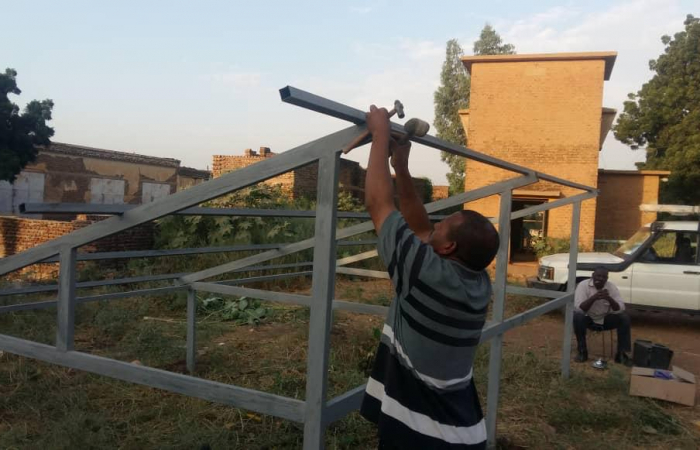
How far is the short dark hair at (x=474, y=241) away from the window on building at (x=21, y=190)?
2319cm

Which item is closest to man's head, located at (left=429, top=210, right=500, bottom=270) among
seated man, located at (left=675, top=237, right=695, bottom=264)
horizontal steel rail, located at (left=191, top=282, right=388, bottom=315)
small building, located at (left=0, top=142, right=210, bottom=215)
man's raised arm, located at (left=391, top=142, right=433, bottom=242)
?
man's raised arm, located at (left=391, top=142, right=433, bottom=242)

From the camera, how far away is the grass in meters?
4.07

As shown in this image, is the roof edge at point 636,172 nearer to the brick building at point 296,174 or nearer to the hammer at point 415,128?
the brick building at point 296,174

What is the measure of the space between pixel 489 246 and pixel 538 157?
1517 cm

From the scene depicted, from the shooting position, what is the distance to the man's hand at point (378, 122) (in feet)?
6.04

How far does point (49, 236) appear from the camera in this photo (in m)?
11.9

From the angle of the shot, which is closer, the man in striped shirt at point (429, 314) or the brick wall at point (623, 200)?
the man in striped shirt at point (429, 314)

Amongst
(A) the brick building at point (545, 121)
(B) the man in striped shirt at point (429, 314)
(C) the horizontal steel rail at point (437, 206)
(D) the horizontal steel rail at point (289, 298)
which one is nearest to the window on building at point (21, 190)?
(A) the brick building at point (545, 121)

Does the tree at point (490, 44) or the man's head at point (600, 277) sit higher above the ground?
the tree at point (490, 44)

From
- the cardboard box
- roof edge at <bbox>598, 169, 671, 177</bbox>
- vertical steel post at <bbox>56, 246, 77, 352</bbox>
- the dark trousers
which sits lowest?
the cardboard box

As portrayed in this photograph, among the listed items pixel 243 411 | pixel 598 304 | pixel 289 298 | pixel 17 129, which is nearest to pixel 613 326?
pixel 598 304

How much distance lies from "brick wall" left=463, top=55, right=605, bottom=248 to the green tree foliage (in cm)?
1720

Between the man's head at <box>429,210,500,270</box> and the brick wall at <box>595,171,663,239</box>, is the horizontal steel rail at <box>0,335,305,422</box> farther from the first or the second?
the brick wall at <box>595,171,663,239</box>

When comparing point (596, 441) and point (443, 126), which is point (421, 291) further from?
point (443, 126)
